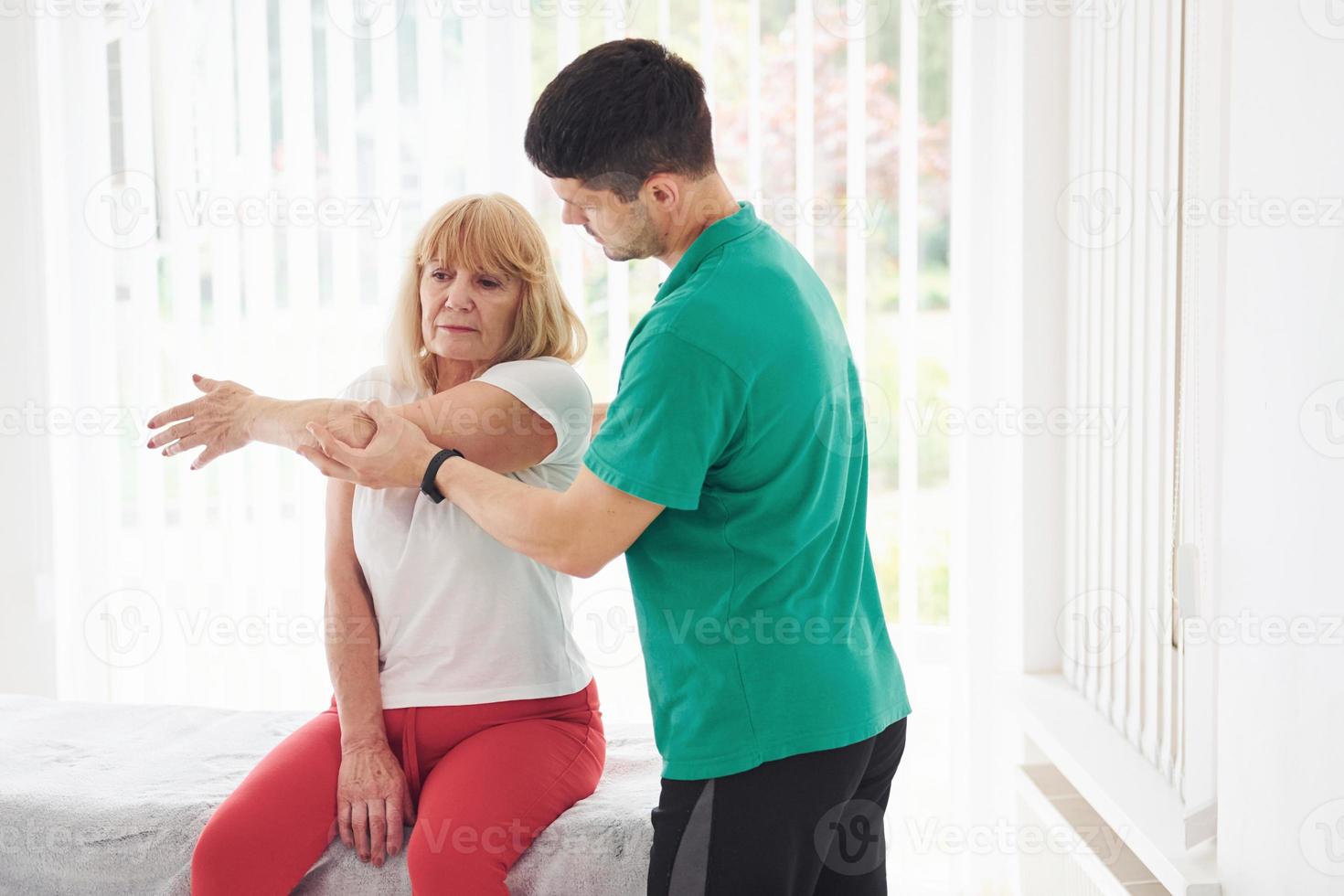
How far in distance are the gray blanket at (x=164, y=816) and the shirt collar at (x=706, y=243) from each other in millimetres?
741

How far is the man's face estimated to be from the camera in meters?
1.28

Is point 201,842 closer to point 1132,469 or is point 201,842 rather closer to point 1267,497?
point 1267,497

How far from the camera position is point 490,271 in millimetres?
1632

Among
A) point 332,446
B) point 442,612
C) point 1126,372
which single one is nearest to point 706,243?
point 332,446

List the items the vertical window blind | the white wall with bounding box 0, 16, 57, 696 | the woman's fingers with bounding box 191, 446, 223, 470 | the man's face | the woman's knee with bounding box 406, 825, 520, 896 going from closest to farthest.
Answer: the man's face → the woman's knee with bounding box 406, 825, 520, 896 → the woman's fingers with bounding box 191, 446, 223, 470 → the vertical window blind → the white wall with bounding box 0, 16, 57, 696

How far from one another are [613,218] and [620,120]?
0.12 m

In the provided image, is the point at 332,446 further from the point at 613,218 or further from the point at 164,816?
the point at 164,816

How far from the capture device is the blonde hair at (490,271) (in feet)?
5.34


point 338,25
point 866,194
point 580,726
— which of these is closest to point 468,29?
point 338,25

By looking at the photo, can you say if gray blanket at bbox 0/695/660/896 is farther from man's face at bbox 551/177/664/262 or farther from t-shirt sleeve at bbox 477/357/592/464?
man's face at bbox 551/177/664/262

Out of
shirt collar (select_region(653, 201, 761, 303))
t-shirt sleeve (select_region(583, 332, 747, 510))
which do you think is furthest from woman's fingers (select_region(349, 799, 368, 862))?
shirt collar (select_region(653, 201, 761, 303))

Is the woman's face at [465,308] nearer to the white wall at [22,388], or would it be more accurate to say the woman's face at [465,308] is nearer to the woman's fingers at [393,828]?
the woman's fingers at [393,828]

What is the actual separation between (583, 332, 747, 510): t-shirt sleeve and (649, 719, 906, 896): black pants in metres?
0.34

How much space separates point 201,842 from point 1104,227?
188 centimetres
